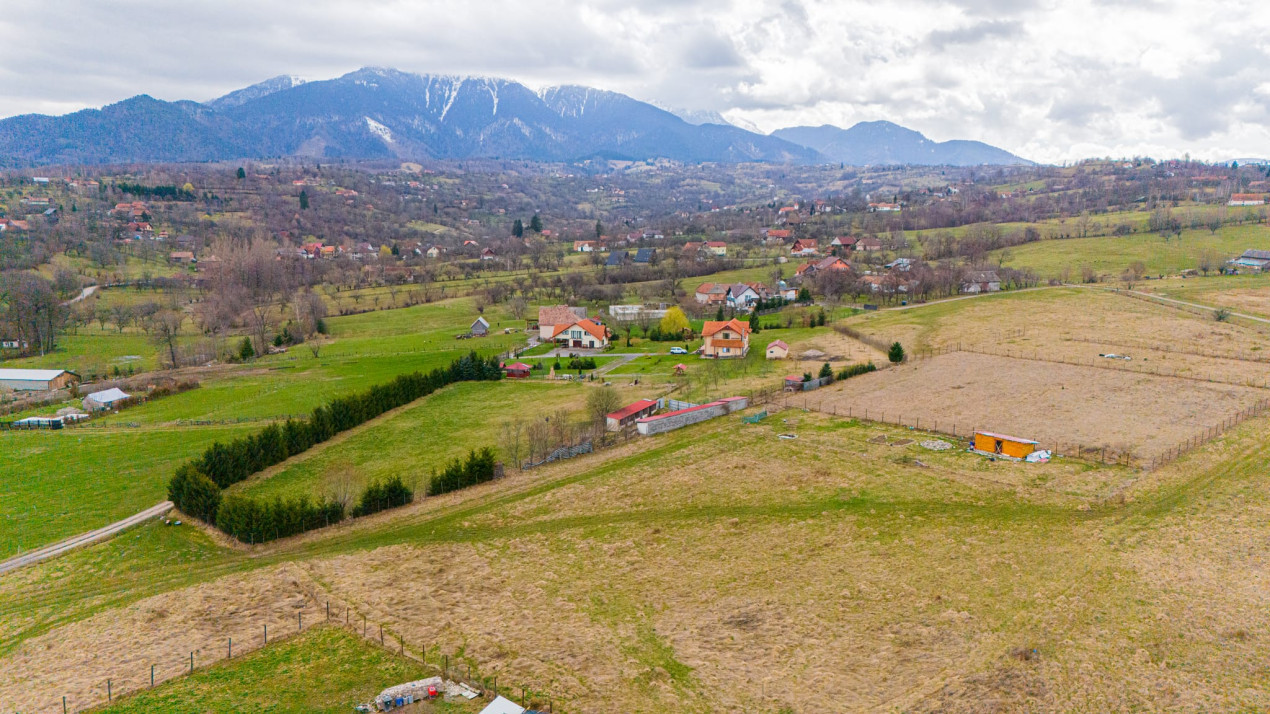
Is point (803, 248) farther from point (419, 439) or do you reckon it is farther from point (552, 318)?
point (419, 439)

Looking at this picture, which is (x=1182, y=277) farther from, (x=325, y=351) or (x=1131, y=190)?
(x=325, y=351)

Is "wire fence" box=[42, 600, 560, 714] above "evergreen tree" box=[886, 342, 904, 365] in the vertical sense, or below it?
below

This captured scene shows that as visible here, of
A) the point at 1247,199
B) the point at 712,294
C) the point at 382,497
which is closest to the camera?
the point at 382,497

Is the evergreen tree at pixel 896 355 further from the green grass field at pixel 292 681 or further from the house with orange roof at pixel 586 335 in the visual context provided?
the green grass field at pixel 292 681

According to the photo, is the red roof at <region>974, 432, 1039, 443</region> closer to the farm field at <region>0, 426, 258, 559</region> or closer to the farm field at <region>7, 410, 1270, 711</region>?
the farm field at <region>7, 410, 1270, 711</region>

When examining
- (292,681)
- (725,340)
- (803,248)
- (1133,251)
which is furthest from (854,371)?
(803,248)

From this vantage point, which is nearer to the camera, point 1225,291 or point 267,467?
point 267,467

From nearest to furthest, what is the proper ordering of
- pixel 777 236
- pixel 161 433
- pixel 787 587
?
pixel 787 587 → pixel 161 433 → pixel 777 236

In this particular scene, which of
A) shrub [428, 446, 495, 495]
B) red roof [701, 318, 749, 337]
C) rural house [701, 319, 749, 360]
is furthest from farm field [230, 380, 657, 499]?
red roof [701, 318, 749, 337]
